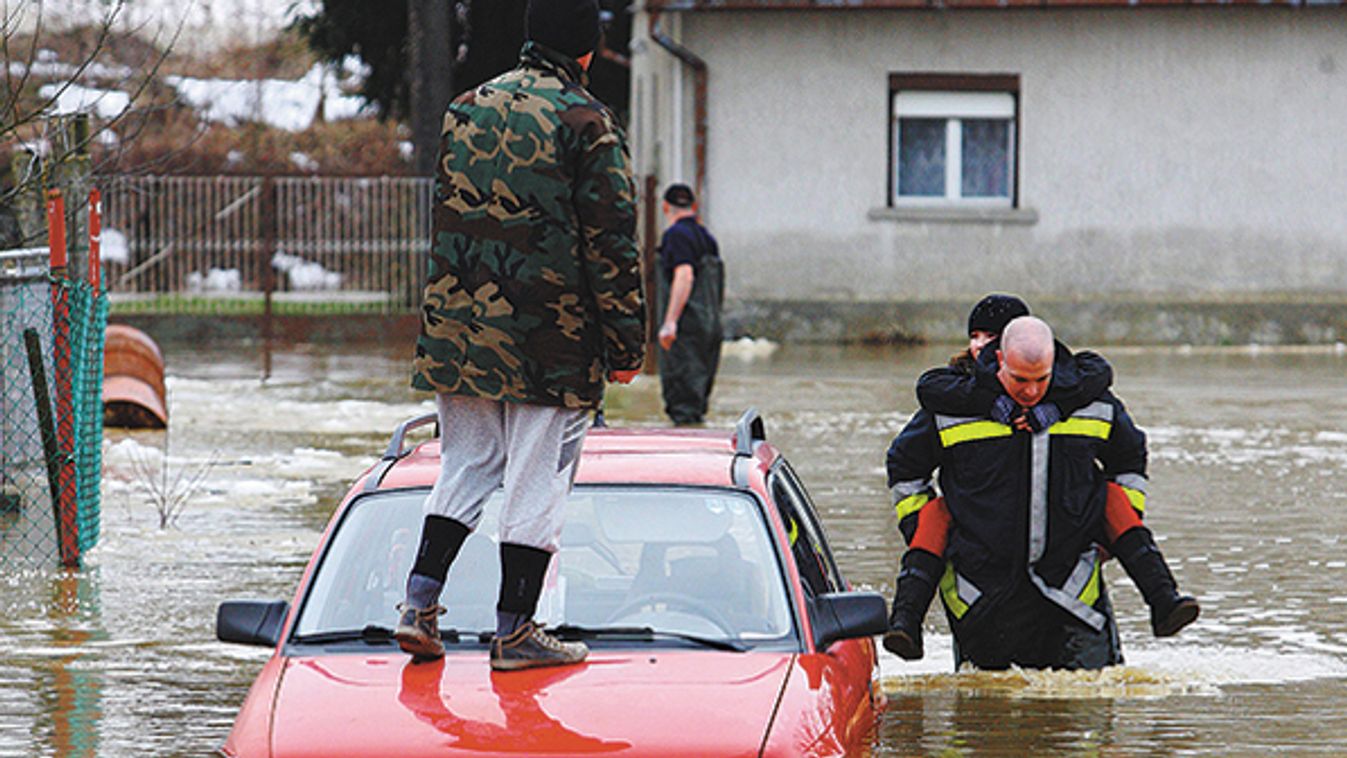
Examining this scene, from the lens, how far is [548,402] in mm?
5383

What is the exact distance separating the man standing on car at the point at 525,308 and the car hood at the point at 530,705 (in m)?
0.10

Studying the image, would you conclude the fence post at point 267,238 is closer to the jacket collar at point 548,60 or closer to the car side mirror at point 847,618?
the car side mirror at point 847,618

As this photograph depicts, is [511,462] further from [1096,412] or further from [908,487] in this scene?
[1096,412]

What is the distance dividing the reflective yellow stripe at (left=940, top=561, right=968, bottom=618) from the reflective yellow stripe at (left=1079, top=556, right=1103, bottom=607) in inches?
13.9

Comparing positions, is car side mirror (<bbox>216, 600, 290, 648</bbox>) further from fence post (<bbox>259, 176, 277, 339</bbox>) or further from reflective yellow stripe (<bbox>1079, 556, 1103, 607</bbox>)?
fence post (<bbox>259, 176, 277, 339</bbox>)

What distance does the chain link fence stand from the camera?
10805 millimetres

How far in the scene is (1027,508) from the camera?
7148 millimetres

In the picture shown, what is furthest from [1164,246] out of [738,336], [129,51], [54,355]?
[54,355]

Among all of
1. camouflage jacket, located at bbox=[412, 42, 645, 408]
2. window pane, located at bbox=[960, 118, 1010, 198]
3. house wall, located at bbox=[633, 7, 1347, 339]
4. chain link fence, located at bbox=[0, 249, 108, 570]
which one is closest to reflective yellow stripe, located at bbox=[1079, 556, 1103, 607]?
camouflage jacket, located at bbox=[412, 42, 645, 408]

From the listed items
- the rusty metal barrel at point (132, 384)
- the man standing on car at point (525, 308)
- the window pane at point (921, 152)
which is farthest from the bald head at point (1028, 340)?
the window pane at point (921, 152)

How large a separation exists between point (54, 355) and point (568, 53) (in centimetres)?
592

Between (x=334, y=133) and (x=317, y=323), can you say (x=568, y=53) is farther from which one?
(x=334, y=133)

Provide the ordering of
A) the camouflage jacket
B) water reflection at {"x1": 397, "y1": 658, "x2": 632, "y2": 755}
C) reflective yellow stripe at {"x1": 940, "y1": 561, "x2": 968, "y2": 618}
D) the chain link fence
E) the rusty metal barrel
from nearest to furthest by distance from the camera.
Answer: water reflection at {"x1": 397, "y1": 658, "x2": 632, "y2": 755} → the camouflage jacket → reflective yellow stripe at {"x1": 940, "y1": 561, "x2": 968, "y2": 618} → the chain link fence → the rusty metal barrel

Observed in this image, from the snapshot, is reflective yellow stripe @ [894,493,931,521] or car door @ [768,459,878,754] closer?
car door @ [768,459,878,754]
